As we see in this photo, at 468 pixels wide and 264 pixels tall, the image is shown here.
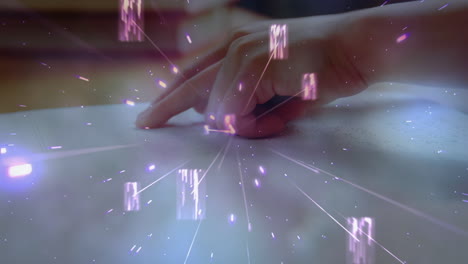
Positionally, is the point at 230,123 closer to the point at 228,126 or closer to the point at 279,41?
the point at 228,126

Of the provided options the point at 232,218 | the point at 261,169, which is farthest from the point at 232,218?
the point at 261,169

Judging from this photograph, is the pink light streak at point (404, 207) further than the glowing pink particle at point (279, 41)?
No

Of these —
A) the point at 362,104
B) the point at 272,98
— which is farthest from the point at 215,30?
the point at 362,104

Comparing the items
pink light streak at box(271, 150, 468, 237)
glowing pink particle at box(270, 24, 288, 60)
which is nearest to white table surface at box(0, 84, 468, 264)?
pink light streak at box(271, 150, 468, 237)

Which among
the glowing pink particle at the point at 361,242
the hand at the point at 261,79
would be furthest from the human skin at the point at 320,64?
the glowing pink particle at the point at 361,242

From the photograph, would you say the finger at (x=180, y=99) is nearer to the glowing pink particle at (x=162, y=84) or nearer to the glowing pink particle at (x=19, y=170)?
Answer: the glowing pink particle at (x=162, y=84)

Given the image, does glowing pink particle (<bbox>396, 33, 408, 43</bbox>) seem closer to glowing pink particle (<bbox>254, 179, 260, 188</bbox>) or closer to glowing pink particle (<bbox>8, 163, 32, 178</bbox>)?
glowing pink particle (<bbox>254, 179, 260, 188</bbox>)

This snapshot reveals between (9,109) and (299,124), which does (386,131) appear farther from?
(9,109)
